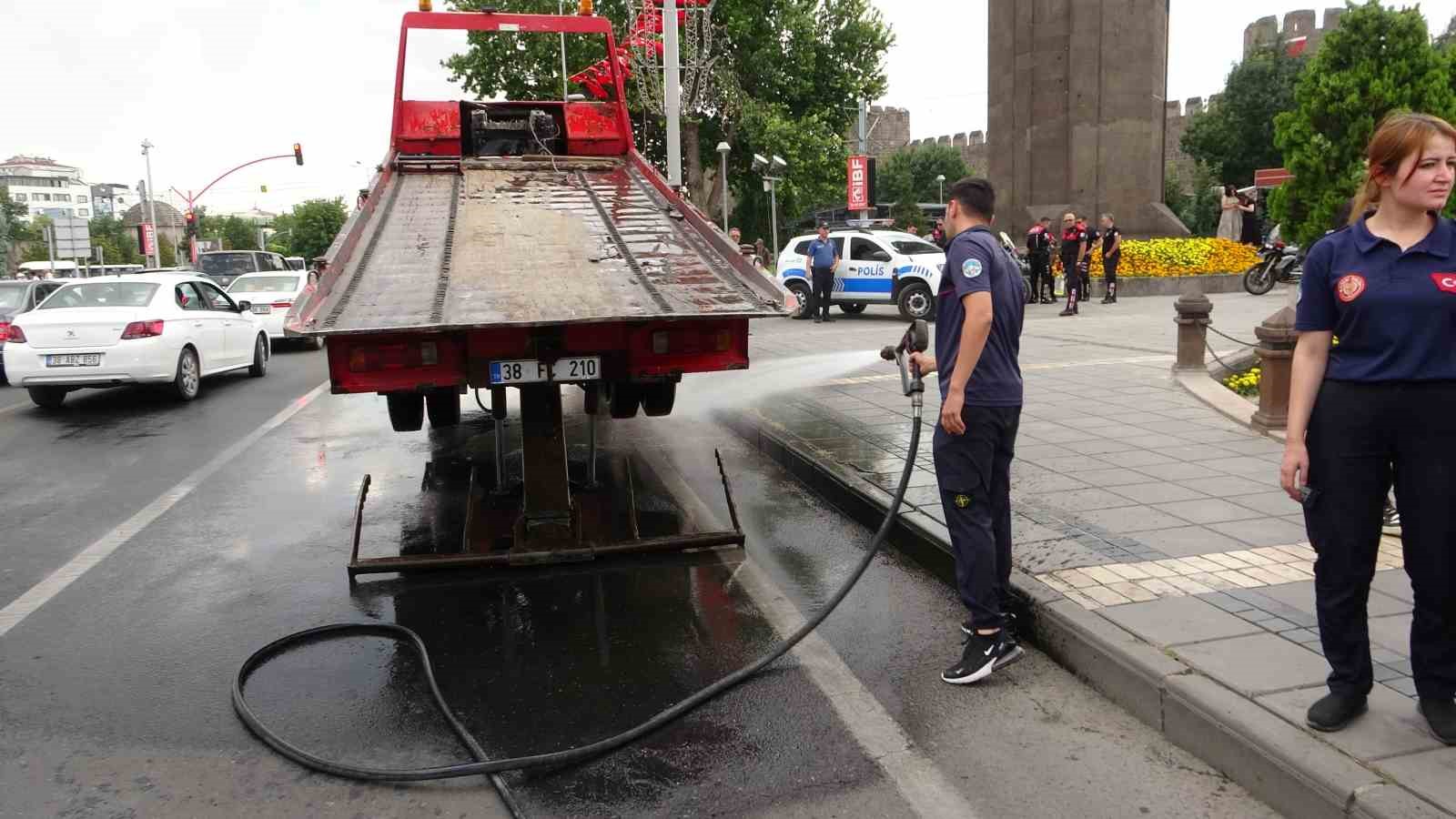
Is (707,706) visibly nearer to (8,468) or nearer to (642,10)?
(8,468)

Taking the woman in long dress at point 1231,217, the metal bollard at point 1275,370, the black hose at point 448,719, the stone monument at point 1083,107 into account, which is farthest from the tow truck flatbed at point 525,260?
the woman in long dress at point 1231,217

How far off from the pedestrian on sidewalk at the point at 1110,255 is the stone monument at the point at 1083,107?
3382mm

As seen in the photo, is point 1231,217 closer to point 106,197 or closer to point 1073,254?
point 1073,254

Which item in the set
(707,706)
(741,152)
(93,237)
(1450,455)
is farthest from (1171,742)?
(93,237)

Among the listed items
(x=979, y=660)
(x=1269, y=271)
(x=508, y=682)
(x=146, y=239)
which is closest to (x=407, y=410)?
(x=508, y=682)

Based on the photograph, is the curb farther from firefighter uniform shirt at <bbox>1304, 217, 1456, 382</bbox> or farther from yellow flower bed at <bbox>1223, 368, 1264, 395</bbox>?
yellow flower bed at <bbox>1223, 368, 1264, 395</bbox>

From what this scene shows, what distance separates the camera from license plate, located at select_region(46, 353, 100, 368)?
11.3 m

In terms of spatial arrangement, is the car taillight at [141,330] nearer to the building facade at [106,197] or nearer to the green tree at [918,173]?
the green tree at [918,173]

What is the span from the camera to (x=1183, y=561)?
4812 mm

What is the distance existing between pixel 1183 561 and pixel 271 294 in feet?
56.8

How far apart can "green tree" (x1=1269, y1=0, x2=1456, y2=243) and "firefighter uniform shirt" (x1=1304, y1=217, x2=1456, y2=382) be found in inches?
457

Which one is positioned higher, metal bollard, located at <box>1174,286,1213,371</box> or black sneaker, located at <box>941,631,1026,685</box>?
metal bollard, located at <box>1174,286,1213,371</box>

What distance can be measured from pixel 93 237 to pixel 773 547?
105 m

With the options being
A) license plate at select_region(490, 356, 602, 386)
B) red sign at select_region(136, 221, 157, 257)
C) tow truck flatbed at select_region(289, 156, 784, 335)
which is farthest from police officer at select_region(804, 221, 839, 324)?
red sign at select_region(136, 221, 157, 257)
